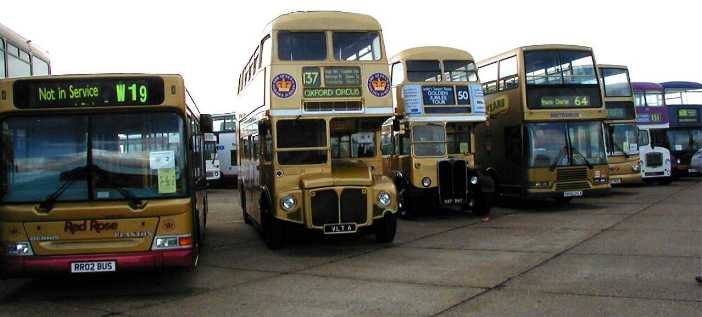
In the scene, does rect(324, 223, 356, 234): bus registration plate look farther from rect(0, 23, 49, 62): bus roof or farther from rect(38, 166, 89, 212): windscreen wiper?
rect(0, 23, 49, 62): bus roof

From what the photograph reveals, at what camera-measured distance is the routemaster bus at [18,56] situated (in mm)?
10398

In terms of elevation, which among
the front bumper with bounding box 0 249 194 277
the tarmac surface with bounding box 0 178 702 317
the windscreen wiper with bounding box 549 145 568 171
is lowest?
the tarmac surface with bounding box 0 178 702 317

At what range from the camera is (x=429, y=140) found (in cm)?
1628

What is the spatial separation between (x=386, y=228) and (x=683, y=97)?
23.0m

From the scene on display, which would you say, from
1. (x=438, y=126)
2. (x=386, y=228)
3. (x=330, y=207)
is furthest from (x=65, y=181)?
(x=438, y=126)

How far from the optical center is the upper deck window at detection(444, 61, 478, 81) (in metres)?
16.6

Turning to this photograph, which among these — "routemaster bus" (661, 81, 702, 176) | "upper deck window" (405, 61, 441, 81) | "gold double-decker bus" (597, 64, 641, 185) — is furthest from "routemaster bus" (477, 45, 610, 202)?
"routemaster bus" (661, 81, 702, 176)

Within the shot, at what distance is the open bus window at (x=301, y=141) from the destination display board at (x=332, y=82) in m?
0.49

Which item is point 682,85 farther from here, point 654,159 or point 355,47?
point 355,47

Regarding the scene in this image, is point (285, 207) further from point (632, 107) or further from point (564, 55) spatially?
point (632, 107)

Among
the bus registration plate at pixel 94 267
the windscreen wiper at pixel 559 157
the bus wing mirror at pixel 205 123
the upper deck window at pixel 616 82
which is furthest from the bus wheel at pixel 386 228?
the upper deck window at pixel 616 82

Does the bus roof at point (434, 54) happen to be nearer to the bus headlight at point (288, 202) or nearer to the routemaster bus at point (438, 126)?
the routemaster bus at point (438, 126)

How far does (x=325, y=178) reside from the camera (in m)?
10.9

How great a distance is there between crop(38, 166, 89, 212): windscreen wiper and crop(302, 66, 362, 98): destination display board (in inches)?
173
